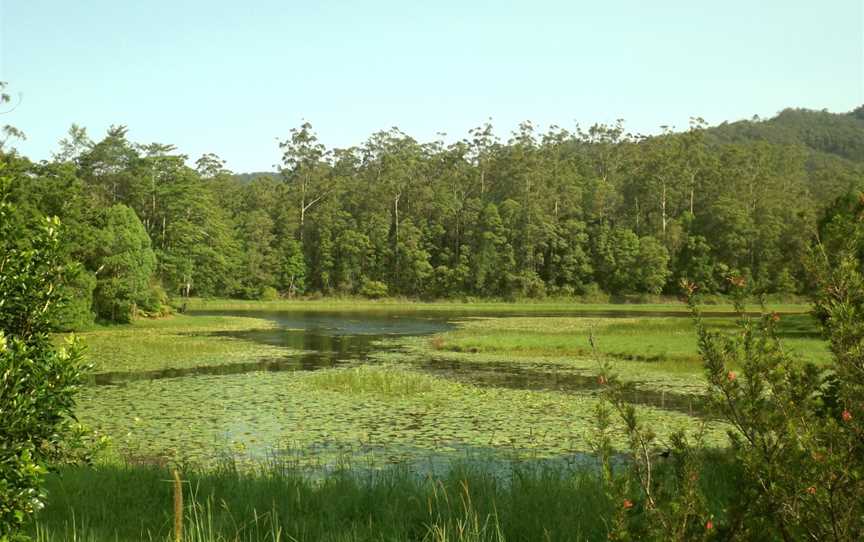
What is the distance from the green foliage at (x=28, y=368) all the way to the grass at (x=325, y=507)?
1426 mm

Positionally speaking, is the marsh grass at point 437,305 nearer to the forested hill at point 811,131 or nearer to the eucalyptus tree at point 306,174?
the eucalyptus tree at point 306,174

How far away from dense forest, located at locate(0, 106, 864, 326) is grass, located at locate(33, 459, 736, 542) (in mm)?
49413

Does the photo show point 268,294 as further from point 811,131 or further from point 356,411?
point 811,131

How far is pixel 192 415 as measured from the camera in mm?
14031

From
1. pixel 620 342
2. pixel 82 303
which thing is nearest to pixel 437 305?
pixel 82 303

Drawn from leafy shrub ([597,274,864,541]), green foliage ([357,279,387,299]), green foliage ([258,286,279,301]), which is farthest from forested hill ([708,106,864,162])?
leafy shrub ([597,274,864,541])

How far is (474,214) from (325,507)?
71.8 m

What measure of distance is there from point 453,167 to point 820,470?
87.8 meters

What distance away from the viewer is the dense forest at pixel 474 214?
5897 centimetres

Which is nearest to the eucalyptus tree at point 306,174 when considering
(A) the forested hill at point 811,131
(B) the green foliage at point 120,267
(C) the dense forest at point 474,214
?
(C) the dense forest at point 474,214

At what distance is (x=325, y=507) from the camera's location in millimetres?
6469

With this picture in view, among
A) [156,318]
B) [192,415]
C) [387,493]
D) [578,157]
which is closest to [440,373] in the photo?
[192,415]

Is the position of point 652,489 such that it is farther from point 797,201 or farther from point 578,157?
point 578,157

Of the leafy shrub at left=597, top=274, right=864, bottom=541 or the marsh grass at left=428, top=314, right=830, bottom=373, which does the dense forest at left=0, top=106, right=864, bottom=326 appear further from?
the leafy shrub at left=597, top=274, right=864, bottom=541
